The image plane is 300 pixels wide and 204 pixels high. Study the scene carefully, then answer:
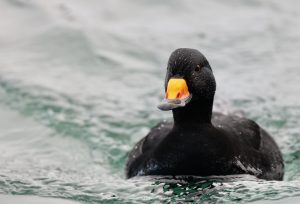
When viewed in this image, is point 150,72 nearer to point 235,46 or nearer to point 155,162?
point 235,46

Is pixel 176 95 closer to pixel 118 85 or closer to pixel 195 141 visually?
pixel 195 141

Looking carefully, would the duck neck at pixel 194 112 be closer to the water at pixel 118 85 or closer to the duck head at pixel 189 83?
the duck head at pixel 189 83

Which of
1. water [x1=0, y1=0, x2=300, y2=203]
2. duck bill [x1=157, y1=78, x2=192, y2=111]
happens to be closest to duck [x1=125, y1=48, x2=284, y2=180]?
duck bill [x1=157, y1=78, x2=192, y2=111]

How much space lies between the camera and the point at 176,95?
21.7ft

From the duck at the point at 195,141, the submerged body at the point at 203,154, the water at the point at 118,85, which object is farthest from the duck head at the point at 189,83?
the water at the point at 118,85

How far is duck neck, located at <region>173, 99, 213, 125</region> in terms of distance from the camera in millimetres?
7023

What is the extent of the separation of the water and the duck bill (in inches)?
30.5

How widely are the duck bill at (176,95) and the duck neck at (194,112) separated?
214mm

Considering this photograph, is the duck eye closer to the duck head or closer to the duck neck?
the duck head

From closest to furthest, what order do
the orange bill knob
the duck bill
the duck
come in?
1. the duck bill
2. the orange bill knob
3. the duck

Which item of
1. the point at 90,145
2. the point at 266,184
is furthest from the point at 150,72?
the point at 266,184

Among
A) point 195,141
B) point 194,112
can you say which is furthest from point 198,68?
point 195,141

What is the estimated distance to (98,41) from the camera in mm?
11625

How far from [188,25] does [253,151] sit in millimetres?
5102
